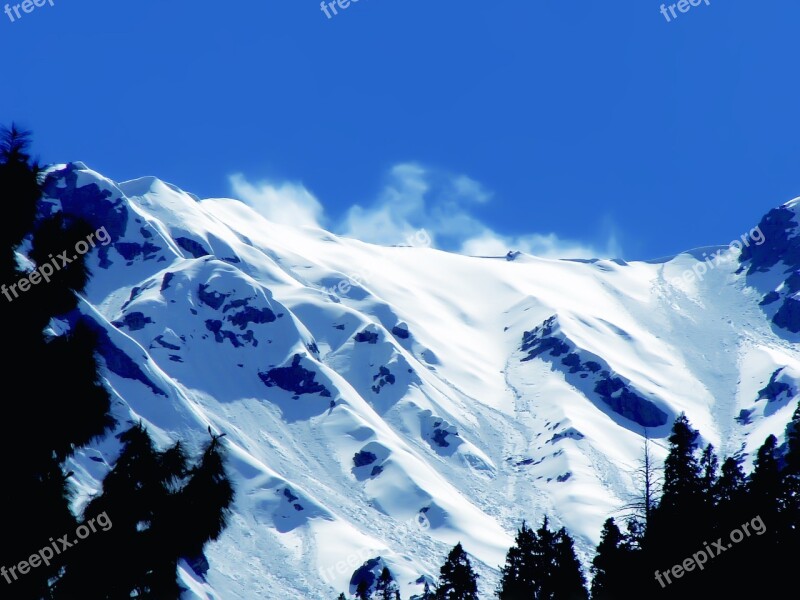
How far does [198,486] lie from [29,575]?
408 cm

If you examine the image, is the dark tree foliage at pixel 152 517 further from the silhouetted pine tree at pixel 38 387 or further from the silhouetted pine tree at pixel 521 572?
the silhouetted pine tree at pixel 521 572

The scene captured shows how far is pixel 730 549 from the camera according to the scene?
36.6 metres

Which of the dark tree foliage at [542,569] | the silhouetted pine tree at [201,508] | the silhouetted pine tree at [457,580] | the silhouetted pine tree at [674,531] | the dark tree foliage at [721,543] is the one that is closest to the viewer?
the silhouetted pine tree at [201,508]

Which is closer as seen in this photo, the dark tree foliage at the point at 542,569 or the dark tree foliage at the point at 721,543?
the dark tree foliage at the point at 721,543

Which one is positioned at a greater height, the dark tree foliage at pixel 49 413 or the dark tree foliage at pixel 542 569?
the dark tree foliage at pixel 542 569
